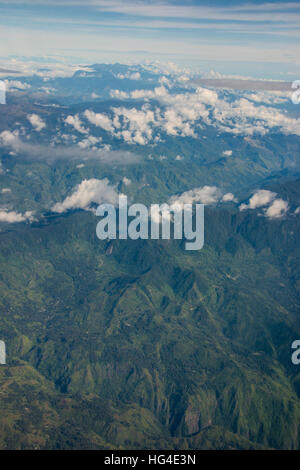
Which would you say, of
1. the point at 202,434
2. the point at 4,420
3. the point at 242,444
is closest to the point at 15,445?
the point at 4,420

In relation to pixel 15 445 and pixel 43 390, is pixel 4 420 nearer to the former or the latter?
pixel 15 445

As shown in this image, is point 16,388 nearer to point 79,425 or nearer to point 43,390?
point 43,390

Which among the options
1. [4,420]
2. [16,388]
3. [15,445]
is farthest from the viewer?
[16,388]

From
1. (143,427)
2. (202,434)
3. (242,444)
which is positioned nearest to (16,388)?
(143,427)
